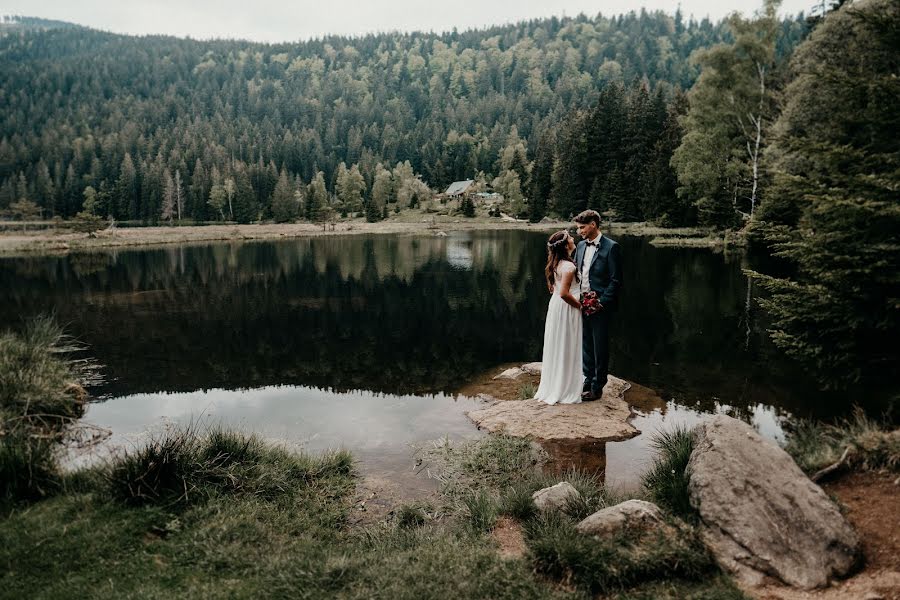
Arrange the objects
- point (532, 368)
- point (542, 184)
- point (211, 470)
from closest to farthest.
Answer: point (211, 470)
point (532, 368)
point (542, 184)

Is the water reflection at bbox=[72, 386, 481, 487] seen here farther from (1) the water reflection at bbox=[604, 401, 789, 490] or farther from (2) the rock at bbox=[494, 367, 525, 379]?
(1) the water reflection at bbox=[604, 401, 789, 490]

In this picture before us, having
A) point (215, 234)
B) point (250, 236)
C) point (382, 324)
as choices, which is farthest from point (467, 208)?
point (382, 324)

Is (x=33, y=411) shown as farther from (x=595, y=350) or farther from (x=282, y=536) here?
(x=595, y=350)

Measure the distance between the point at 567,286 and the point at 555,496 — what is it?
14.0ft

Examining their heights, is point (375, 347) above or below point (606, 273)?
below

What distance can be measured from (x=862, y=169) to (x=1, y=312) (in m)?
27.1

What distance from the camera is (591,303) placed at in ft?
30.5

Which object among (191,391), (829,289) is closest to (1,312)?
(191,391)

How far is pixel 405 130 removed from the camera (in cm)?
18588

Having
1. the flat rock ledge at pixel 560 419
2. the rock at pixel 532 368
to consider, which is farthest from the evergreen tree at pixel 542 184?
the flat rock ledge at pixel 560 419

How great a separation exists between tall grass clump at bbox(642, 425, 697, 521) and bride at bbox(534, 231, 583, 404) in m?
2.94

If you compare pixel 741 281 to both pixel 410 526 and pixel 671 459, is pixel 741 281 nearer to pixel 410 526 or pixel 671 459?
pixel 671 459

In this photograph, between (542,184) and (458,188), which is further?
(458,188)

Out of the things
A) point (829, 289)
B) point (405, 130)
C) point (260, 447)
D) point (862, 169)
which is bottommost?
point (260, 447)
